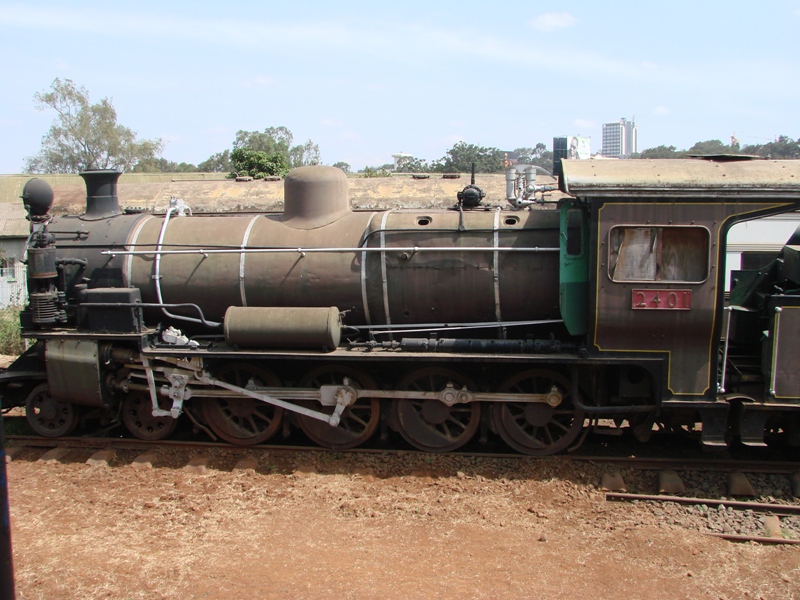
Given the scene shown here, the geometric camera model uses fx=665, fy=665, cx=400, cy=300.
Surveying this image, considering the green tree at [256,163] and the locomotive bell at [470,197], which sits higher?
the green tree at [256,163]

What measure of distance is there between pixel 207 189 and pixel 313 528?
1375 cm

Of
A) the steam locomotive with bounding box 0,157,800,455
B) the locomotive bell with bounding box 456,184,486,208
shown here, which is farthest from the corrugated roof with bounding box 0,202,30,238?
the locomotive bell with bounding box 456,184,486,208

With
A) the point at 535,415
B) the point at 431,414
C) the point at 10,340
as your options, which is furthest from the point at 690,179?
the point at 10,340

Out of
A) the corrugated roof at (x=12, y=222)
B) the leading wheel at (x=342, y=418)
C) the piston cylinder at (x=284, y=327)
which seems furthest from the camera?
the corrugated roof at (x=12, y=222)

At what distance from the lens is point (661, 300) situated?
6.67 m

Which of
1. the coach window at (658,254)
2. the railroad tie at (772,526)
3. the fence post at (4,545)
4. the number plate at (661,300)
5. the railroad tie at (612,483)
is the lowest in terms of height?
the railroad tie at (772,526)

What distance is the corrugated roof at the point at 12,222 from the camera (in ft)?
83.8

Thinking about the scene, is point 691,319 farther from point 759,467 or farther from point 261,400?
point 261,400

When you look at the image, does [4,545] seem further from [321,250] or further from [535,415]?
[535,415]

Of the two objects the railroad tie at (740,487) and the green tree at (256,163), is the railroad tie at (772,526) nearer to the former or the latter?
the railroad tie at (740,487)

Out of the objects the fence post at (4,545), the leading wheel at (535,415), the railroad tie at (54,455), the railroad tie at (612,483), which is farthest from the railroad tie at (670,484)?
the railroad tie at (54,455)

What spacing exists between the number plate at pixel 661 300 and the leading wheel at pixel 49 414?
22.7 feet

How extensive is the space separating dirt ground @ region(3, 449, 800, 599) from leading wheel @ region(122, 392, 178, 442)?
37 centimetres

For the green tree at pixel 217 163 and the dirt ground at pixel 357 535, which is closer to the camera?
the dirt ground at pixel 357 535
